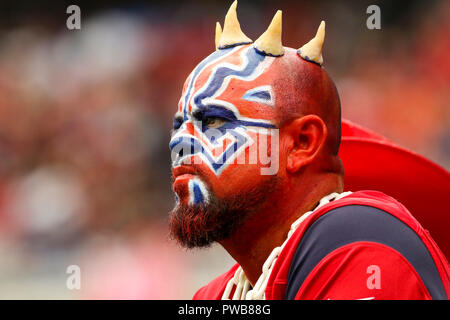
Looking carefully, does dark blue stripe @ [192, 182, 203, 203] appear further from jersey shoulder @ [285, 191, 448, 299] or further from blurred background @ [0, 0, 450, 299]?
blurred background @ [0, 0, 450, 299]

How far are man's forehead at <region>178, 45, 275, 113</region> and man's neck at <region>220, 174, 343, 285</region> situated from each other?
295 millimetres

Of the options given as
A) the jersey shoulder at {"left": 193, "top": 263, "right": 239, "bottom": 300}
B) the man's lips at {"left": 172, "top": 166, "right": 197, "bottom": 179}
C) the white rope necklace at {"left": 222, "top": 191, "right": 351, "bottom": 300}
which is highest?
the man's lips at {"left": 172, "top": 166, "right": 197, "bottom": 179}

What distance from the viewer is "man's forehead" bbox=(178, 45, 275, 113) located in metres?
2.37

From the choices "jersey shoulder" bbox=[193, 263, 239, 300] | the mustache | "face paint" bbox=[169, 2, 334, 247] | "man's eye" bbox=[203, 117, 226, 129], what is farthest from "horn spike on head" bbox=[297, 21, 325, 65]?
"jersey shoulder" bbox=[193, 263, 239, 300]

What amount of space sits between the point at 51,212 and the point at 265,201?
177 inches

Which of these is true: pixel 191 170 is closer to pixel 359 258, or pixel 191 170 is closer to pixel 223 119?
pixel 223 119

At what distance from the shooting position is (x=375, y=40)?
6.79 metres

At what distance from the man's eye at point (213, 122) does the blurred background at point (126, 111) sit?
3596 mm

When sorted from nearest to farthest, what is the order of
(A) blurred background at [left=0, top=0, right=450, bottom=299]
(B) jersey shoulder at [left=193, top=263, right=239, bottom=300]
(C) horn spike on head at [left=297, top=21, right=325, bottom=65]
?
1. (C) horn spike on head at [left=297, top=21, right=325, bottom=65]
2. (B) jersey shoulder at [left=193, top=263, right=239, bottom=300]
3. (A) blurred background at [left=0, top=0, right=450, bottom=299]

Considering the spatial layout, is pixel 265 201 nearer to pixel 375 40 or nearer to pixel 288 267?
pixel 288 267

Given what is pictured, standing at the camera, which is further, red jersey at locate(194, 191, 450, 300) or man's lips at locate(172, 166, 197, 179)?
man's lips at locate(172, 166, 197, 179)

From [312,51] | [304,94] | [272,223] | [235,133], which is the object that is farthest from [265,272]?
[312,51]

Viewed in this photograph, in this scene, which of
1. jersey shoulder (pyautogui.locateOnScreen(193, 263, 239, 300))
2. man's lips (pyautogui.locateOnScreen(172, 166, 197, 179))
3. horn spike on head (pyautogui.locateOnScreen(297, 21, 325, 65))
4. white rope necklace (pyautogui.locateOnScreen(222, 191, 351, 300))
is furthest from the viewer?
jersey shoulder (pyautogui.locateOnScreen(193, 263, 239, 300))

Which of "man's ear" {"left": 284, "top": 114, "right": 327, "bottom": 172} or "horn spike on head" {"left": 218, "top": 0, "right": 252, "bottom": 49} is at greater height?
"horn spike on head" {"left": 218, "top": 0, "right": 252, "bottom": 49}
